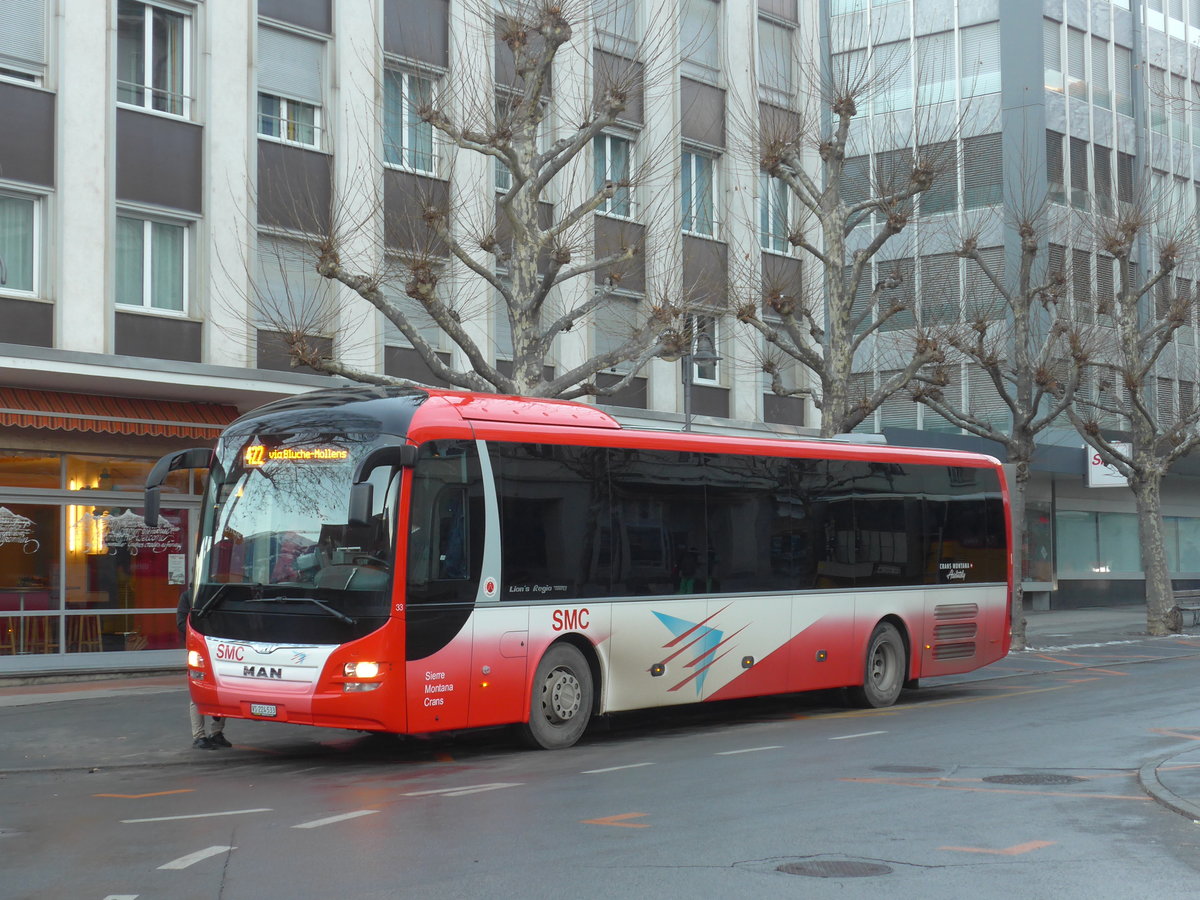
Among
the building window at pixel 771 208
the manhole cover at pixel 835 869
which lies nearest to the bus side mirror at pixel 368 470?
the manhole cover at pixel 835 869

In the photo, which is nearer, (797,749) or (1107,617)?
(797,749)

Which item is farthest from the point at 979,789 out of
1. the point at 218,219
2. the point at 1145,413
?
the point at 1145,413

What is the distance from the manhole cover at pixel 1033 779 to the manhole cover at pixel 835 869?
3545 millimetres

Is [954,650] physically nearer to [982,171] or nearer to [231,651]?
[231,651]

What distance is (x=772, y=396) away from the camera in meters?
30.6

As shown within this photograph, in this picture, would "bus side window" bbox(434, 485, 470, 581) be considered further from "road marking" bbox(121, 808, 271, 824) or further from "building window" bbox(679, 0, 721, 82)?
"building window" bbox(679, 0, 721, 82)

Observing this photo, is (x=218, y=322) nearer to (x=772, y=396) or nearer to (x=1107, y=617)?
(x=772, y=396)

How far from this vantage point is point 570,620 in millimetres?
13852


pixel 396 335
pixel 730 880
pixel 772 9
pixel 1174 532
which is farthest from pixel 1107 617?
pixel 730 880

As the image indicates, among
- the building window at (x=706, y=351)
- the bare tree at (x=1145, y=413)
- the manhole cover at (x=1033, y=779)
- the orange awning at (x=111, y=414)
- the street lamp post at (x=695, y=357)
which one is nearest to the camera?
the manhole cover at (x=1033, y=779)

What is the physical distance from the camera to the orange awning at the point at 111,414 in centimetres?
1936

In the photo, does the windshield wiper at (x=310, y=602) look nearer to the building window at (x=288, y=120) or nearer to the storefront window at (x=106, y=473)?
the storefront window at (x=106, y=473)

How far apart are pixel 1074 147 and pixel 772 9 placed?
14895mm

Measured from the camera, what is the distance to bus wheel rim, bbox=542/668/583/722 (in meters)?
13.7
